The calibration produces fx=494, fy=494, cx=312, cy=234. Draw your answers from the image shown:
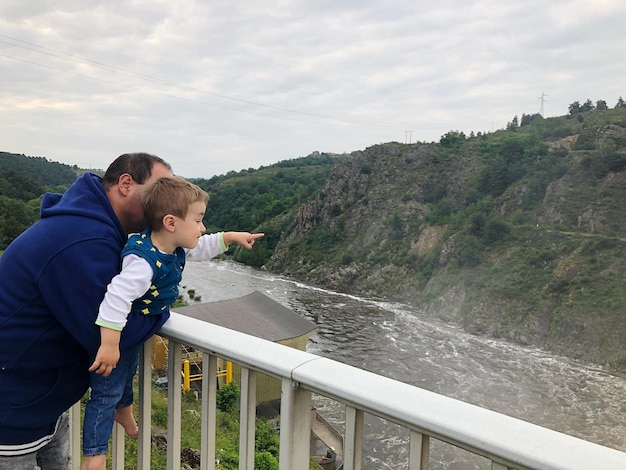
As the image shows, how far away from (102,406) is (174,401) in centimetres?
22

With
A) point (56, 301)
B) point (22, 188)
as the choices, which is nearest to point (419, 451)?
point (56, 301)

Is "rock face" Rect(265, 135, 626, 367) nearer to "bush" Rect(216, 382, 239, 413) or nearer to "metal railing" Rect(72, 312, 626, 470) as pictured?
"bush" Rect(216, 382, 239, 413)

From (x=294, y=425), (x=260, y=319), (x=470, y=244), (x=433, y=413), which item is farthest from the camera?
(x=470, y=244)

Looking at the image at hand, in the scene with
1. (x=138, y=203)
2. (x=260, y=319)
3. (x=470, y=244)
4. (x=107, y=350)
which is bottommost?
(x=260, y=319)

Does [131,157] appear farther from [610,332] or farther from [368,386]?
[610,332]

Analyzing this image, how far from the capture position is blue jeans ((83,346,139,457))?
1.36 meters

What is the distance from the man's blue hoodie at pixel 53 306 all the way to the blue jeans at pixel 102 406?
2.5 inches

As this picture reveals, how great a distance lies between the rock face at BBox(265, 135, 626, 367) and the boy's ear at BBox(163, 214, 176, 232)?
27474mm

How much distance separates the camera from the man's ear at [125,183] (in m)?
1.41

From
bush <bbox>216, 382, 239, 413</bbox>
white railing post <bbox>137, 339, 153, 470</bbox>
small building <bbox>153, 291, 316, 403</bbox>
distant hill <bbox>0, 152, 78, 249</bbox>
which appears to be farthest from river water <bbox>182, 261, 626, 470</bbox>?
distant hill <bbox>0, 152, 78, 249</bbox>

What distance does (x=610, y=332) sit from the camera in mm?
25641

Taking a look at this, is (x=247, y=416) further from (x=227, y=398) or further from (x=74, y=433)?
(x=227, y=398)

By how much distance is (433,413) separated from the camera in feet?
2.99

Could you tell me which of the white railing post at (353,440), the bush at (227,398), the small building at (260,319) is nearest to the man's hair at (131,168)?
the white railing post at (353,440)
